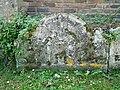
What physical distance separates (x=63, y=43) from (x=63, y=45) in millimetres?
28

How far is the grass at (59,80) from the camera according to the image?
11.5 feet

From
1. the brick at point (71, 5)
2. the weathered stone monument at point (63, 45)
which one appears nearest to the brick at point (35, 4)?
the brick at point (71, 5)

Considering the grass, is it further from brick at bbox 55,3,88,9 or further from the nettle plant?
brick at bbox 55,3,88,9

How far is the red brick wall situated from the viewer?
5527 mm

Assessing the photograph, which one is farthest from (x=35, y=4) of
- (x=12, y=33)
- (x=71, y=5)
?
(x=12, y=33)

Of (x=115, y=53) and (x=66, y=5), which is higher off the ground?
(x=66, y=5)

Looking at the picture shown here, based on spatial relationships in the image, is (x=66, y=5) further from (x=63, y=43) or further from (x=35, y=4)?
(x=63, y=43)

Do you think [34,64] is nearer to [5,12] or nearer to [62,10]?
[5,12]

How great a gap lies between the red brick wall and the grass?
2.04 metres

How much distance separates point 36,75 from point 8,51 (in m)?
0.54

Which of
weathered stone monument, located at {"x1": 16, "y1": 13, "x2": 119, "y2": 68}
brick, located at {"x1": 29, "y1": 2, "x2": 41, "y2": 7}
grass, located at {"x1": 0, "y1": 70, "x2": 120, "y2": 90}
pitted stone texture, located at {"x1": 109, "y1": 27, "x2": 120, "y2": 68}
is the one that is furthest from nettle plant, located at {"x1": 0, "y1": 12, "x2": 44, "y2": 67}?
brick, located at {"x1": 29, "y1": 2, "x2": 41, "y2": 7}

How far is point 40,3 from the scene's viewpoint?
18.1 feet

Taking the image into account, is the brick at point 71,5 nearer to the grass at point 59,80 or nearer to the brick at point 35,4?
the brick at point 35,4

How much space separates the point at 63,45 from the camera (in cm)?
375
